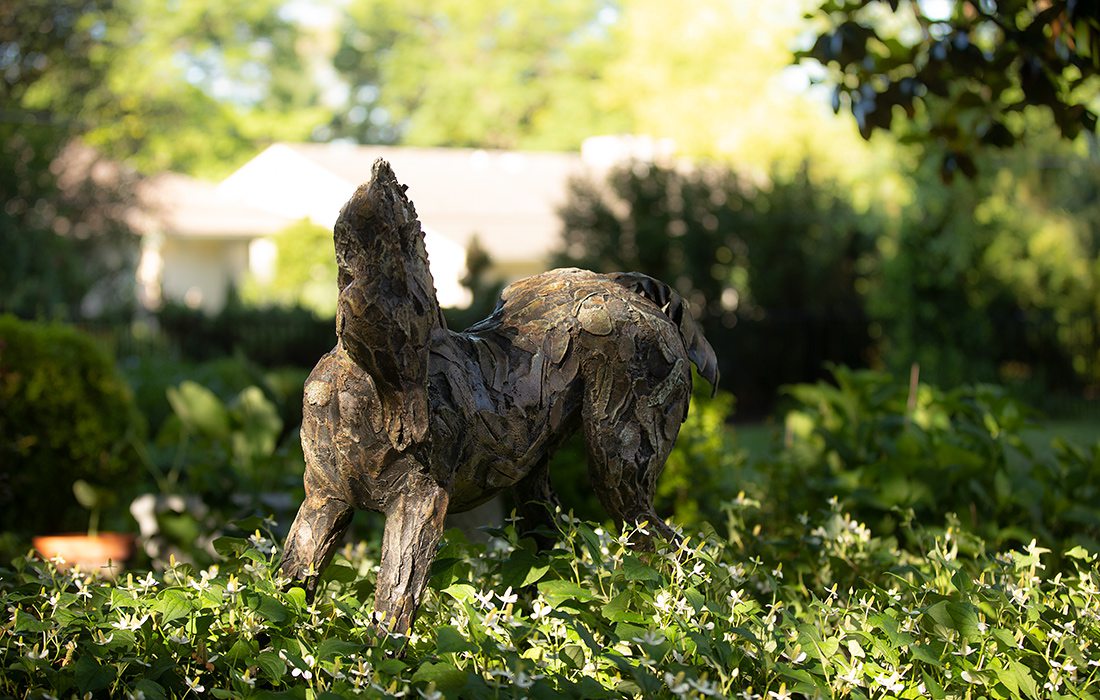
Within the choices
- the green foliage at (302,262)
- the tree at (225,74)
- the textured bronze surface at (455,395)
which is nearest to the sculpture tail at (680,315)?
the textured bronze surface at (455,395)

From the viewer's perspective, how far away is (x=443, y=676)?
8.43 feet

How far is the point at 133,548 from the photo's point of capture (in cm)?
572

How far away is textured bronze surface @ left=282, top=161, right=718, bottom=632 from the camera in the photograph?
2707mm

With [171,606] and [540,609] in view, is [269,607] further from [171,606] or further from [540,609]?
[540,609]

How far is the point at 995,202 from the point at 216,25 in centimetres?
3312

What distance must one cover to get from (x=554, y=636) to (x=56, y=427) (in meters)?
4.44

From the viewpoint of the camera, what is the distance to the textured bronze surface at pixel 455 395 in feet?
8.88

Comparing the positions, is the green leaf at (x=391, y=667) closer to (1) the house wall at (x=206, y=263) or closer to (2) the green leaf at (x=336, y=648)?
(2) the green leaf at (x=336, y=648)

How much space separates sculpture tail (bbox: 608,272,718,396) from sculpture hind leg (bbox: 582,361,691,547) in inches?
5.8

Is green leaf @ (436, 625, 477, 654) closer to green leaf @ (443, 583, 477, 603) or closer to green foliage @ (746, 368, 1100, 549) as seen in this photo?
green leaf @ (443, 583, 477, 603)

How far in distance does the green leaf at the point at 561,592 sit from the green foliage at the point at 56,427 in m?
4.14

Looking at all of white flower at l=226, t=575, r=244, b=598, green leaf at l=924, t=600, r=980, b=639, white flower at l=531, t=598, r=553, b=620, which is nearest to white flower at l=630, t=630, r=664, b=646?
white flower at l=531, t=598, r=553, b=620

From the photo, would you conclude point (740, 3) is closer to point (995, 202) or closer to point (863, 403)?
point (995, 202)

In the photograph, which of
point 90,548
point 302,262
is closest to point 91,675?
point 90,548
